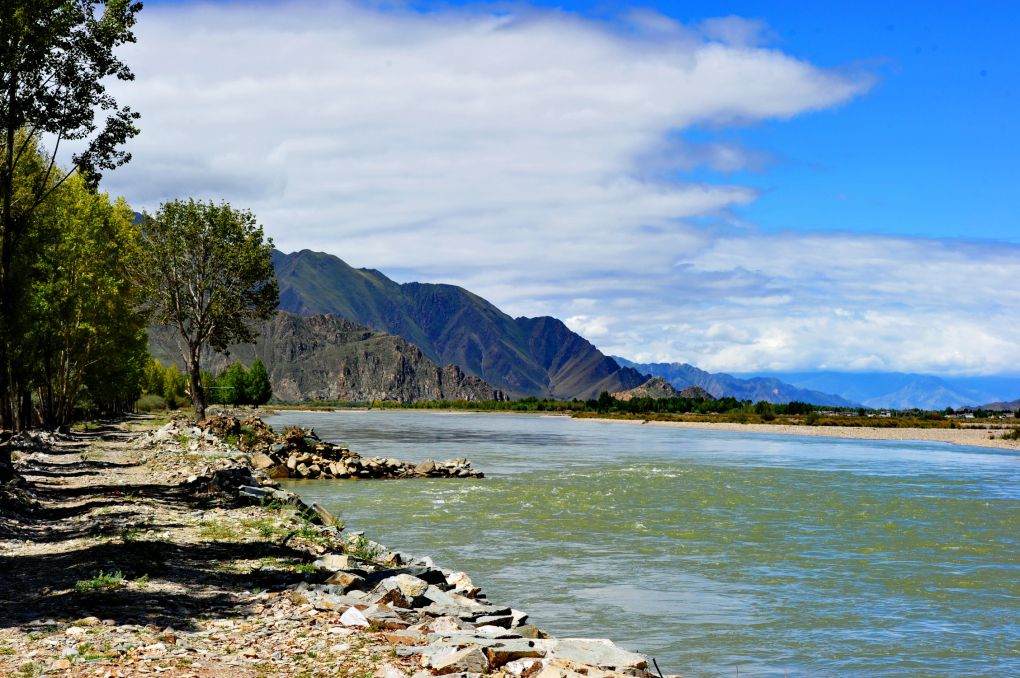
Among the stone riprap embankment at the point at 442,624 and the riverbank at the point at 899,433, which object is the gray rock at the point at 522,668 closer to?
the stone riprap embankment at the point at 442,624

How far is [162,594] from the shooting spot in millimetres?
13898

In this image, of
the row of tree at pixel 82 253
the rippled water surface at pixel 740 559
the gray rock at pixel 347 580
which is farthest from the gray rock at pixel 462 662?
the row of tree at pixel 82 253

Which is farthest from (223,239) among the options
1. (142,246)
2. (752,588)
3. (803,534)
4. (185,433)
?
(752,588)

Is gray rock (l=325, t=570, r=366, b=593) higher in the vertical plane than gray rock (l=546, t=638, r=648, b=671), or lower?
A: lower

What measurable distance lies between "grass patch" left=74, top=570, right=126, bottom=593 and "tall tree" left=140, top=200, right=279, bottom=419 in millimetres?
53999

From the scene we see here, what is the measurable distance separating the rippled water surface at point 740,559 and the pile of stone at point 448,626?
2287mm

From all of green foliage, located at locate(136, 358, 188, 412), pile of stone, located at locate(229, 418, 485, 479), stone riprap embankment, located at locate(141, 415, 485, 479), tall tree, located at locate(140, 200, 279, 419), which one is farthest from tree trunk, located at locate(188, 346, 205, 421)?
green foliage, located at locate(136, 358, 188, 412)

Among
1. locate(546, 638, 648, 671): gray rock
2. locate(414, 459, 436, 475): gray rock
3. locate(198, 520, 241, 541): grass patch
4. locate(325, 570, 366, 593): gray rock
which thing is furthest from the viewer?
locate(414, 459, 436, 475): gray rock

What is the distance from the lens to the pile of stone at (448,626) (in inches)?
404

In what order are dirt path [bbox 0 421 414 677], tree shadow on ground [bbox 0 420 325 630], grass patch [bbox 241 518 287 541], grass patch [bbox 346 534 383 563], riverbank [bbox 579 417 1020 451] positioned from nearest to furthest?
1. dirt path [bbox 0 421 414 677]
2. tree shadow on ground [bbox 0 420 325 630]
3. grass patch [bbox 346 534 383 563]
4. grass patch [bbox 241 518 287 541]
5. riverbank [bbox 579 417 1020 451]

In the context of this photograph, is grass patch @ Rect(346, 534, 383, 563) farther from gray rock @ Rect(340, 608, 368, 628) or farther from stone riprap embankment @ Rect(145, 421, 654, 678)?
gray rock @ Rect(340, 608, 368, 628)

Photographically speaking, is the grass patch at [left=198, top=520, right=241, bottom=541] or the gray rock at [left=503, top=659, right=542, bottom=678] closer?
the gray rock at [left=503, top=659, right=542, bottom=678]

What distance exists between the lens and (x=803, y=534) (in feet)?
89.9

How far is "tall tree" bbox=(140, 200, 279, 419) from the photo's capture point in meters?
66.2
